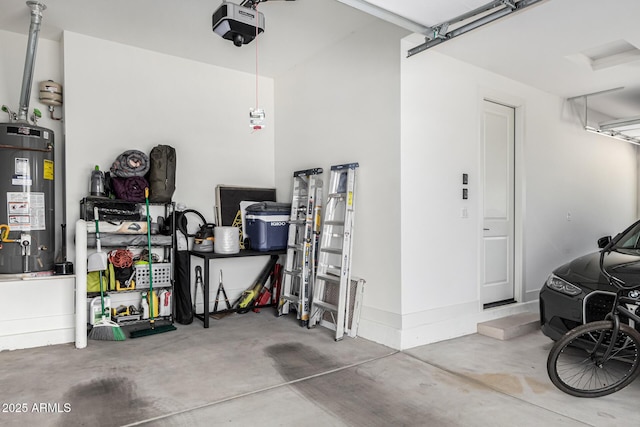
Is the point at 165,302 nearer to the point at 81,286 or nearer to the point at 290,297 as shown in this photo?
the point at 81,286

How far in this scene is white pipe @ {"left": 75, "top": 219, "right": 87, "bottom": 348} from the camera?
3.62 metres

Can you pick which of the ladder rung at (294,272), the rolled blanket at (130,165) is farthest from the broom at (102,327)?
the ladder rung at (294,272)

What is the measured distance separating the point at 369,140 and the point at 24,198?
327 cm

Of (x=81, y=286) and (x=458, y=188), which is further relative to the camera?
(x=458, y=188)

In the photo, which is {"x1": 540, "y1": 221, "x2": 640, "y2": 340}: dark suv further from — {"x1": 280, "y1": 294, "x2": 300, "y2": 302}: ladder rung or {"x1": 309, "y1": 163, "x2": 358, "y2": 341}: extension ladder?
{"x1": 280, "y1": 294, "x2": 300, "y2": 302}: ladder rung

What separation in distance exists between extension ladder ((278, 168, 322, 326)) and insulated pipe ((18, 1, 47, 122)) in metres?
2.81

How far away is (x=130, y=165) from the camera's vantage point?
420 centimetres

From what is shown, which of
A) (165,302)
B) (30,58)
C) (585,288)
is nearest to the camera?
(585,288)

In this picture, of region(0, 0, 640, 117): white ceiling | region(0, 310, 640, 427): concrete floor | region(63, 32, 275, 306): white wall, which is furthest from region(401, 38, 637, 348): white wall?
region(63, 32, 275, 306): white wall

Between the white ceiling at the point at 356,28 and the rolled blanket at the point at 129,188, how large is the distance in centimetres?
A: 156

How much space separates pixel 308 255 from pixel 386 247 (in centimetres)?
101

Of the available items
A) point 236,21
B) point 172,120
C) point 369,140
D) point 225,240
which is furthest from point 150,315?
point 236,21

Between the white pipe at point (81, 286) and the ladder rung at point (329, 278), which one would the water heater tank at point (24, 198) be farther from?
the ladder rung at point (329, 278)

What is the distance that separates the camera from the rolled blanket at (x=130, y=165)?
4.18m
